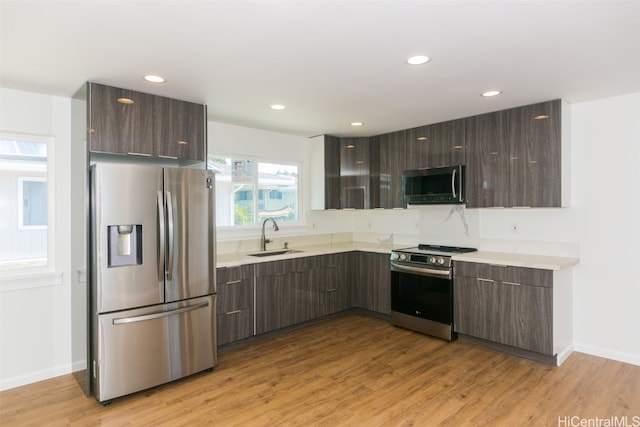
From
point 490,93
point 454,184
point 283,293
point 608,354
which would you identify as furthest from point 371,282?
point 490,93

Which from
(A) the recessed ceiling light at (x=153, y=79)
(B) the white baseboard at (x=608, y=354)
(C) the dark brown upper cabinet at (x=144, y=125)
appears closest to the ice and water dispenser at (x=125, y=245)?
(C) the dark brown upper cabinet at (x=144, y=125)

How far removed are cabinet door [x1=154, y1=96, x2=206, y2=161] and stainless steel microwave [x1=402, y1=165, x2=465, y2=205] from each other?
248cm

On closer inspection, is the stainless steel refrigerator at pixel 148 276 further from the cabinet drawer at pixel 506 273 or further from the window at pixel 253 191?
the cabinet drawer at pixel 506 273

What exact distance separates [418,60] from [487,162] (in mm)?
1891

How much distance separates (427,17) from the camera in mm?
1965

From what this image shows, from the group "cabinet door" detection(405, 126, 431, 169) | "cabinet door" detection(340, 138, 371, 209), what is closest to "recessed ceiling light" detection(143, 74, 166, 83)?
"cabinet door" detection(340, 138, 371, 209)

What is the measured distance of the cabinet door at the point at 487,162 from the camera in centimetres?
387

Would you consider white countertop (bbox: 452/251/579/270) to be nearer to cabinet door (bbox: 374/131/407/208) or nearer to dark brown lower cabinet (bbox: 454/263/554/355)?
dark brown lower cabinet (bbox: 454/263/554/355)

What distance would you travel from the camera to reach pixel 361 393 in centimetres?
294

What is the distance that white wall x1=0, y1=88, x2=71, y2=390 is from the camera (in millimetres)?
3094

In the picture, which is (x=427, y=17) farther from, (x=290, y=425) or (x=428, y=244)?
(x=428, y=244)

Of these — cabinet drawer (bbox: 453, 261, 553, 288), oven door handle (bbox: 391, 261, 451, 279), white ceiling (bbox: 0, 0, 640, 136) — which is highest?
white ceiling (bbox: 0, 0, 640, 136)

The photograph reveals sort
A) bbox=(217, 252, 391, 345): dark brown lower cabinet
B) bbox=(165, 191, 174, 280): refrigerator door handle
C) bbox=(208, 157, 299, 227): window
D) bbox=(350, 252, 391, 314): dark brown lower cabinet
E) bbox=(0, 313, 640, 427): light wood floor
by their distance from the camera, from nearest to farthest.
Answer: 1. bbox=(0, 313, 640, 427): light wood floor
2. bbox=(165, 191, 174, 280): refrigerator door handle
3. bbox=(217, 252, 391, 345): dark brown lower cabinet
4. bbox=(208, 157, 299, 227): window
5. bbox=(350, 252, 391, 314): dark brown lower cabinet

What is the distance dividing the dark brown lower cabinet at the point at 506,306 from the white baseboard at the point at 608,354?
2.09 ft
